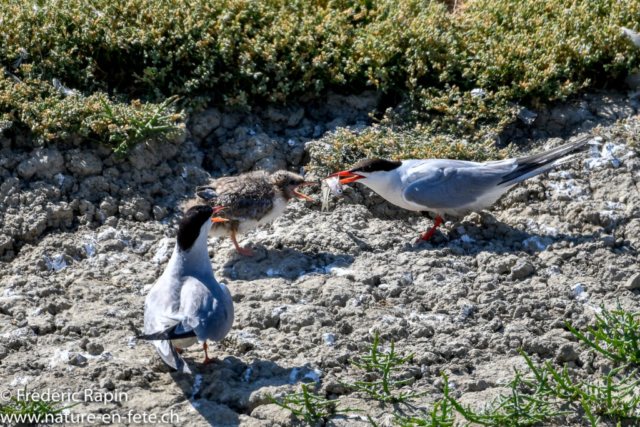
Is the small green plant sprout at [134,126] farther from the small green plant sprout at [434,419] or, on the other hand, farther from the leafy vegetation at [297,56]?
the small green plant sprout at [434,419]

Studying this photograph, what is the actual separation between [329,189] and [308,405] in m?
2.67

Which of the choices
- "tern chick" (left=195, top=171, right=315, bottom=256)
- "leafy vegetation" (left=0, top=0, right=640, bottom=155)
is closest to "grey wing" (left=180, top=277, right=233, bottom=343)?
"tern chick" (left=195, top=171, right=315, bottom=256)

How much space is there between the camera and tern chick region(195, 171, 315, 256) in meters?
5.79

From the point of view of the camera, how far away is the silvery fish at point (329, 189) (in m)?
6.08

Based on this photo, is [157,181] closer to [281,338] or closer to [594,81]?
[281,338]

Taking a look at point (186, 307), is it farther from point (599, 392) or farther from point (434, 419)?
point (599, 392)

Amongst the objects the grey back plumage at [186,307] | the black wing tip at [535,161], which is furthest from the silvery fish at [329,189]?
the grey back plumage at [186,307]

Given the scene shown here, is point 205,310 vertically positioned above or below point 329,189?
above

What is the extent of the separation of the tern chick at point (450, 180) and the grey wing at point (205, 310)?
198 centimetres

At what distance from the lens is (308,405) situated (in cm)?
390

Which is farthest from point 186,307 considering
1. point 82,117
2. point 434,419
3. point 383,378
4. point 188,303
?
point 82,117

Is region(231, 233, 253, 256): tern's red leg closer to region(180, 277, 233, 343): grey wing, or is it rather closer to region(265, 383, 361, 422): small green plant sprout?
region(180, 277, 233, 343): grey wing

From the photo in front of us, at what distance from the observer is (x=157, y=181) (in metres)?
6.29

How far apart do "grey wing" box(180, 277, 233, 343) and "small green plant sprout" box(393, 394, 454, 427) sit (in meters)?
1.15
